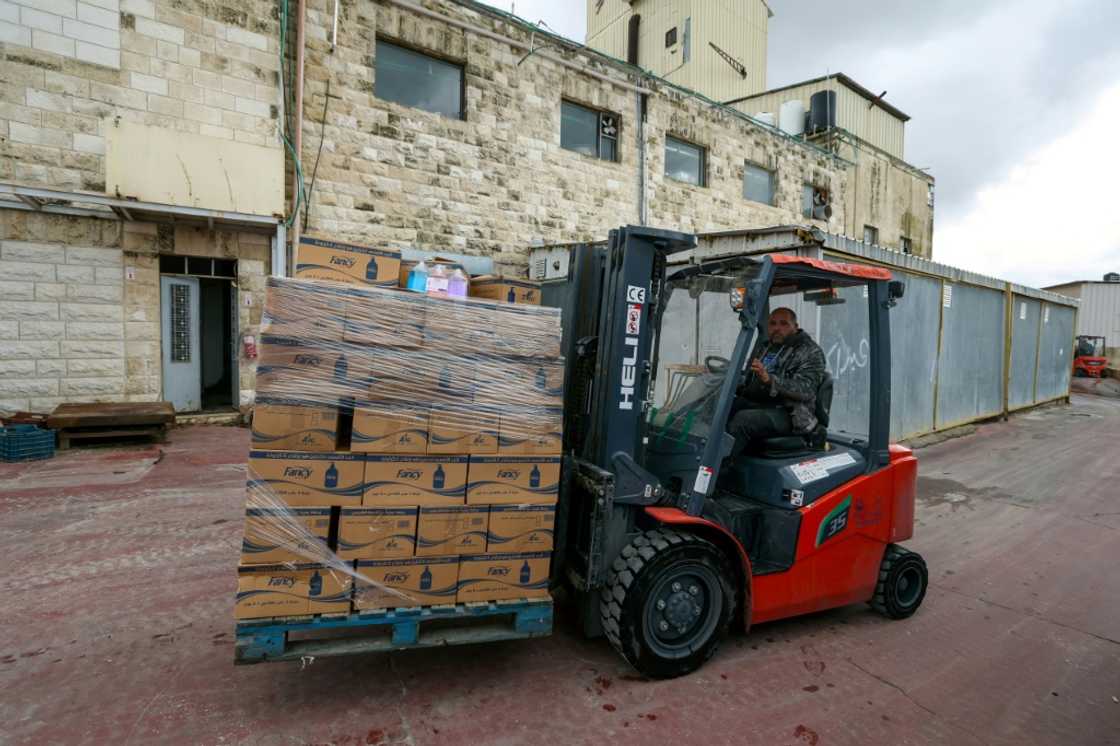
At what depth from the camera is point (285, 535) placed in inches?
113

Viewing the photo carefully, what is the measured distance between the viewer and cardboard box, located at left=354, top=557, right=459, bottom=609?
2.99 metres

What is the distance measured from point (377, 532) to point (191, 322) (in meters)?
9.57

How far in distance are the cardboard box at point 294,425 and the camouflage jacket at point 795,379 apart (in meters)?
2.48

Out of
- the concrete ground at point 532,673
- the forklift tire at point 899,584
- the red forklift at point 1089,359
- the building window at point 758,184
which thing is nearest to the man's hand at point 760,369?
the concrete ground at point 532,673

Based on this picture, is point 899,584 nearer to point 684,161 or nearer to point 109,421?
point 109,421

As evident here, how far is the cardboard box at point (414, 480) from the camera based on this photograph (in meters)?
2.98

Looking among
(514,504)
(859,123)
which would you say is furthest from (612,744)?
(859,123)

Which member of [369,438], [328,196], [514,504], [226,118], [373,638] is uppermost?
[226,118]

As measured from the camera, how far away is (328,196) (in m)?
10.9

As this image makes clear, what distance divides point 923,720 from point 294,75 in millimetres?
12073

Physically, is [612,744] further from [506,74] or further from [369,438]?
[506,74]

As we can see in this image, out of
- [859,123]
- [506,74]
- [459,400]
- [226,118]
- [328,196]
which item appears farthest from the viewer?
[859,123]

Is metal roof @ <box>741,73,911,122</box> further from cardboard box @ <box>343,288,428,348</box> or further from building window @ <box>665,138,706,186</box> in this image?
cardboard box @ <box>343,288,428,348</box>

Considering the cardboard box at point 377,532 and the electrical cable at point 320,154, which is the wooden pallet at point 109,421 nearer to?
the electrical cable at point 320,154
